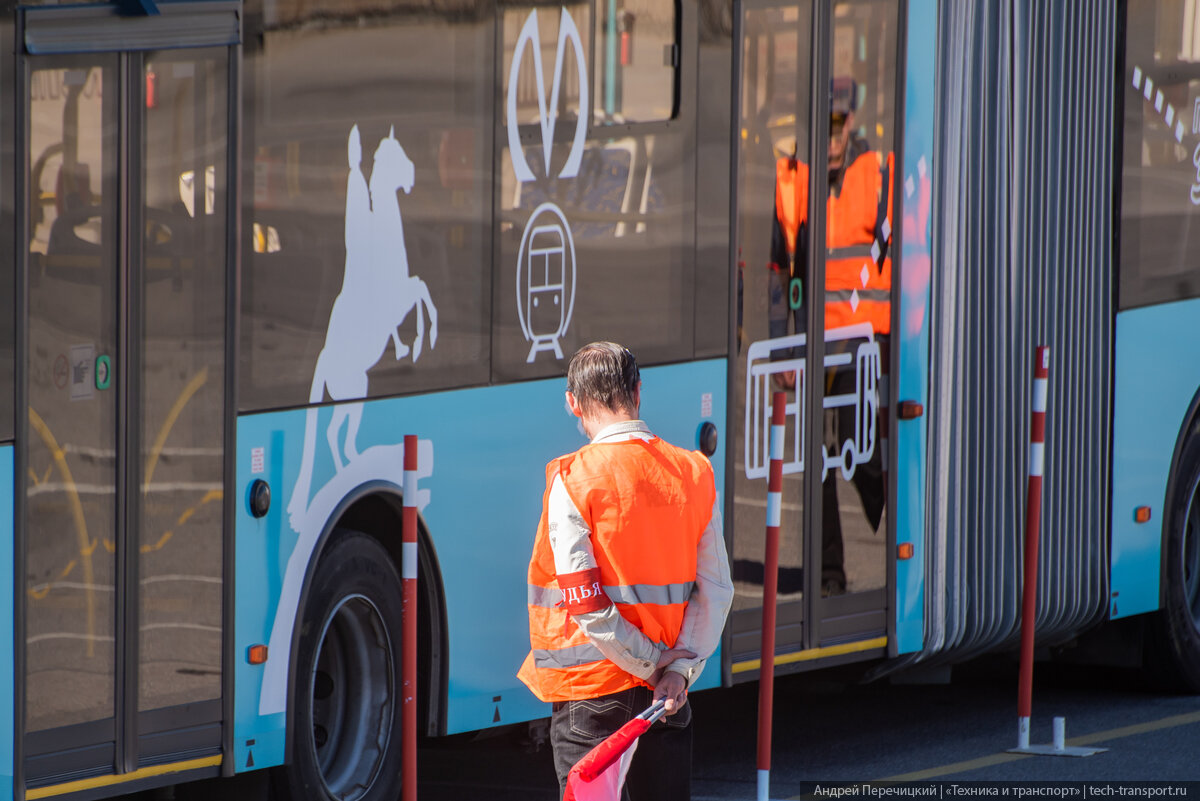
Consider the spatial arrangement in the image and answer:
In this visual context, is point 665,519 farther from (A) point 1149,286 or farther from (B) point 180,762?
(A) point 1149,286

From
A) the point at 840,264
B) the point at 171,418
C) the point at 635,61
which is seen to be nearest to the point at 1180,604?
the point at 840,264

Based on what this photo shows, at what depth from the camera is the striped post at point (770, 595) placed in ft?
24.7

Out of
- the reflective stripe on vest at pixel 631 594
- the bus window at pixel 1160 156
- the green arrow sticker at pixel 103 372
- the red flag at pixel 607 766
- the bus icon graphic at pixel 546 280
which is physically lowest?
the red flag at pixel 607 766

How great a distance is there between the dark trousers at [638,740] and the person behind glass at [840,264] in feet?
11.3

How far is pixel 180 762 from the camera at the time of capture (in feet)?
20.4

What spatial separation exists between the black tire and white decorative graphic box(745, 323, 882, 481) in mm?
1695

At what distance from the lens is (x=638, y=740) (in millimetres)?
A: 5043

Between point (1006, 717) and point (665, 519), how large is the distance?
5.55m

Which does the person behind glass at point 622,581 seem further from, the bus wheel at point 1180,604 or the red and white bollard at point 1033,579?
the bus wheel at point 1180,604

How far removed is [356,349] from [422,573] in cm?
79

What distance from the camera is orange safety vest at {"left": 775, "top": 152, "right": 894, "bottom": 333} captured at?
27.6 feet

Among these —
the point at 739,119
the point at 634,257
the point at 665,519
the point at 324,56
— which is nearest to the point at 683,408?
the point at 634,257

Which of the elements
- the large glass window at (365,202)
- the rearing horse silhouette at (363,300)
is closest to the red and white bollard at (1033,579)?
the large glass window at (365,202)

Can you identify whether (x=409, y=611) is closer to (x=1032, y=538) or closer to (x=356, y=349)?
(x=356, y=349)
